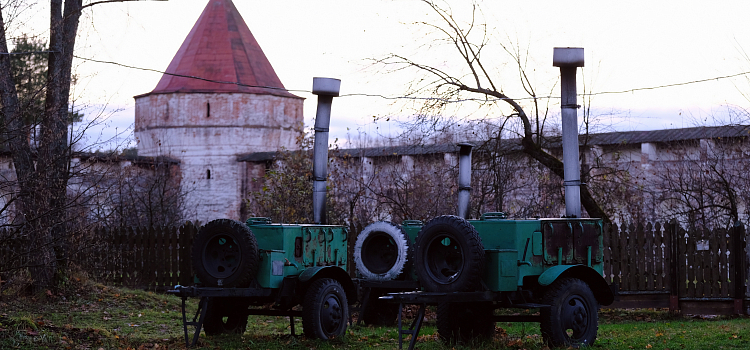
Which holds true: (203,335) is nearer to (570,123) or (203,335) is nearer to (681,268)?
(570,123)

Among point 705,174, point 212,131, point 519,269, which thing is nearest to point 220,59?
point 212,131

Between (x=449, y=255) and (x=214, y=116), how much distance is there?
142 ft

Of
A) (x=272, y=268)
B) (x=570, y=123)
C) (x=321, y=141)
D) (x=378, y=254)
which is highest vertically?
(x=570, y=123)

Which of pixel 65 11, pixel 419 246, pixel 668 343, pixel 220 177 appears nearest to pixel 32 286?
pixel 65 11

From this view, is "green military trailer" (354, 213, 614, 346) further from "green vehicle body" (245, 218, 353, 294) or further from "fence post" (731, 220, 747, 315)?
"fence post" (731, 220, 747, 315)

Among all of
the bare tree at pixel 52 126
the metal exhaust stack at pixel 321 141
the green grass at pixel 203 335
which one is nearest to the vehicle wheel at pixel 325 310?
the green grass at pixel 203 335

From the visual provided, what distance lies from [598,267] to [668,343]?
1.22m

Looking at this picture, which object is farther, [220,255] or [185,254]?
[185,254]

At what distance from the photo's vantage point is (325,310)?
406 inches

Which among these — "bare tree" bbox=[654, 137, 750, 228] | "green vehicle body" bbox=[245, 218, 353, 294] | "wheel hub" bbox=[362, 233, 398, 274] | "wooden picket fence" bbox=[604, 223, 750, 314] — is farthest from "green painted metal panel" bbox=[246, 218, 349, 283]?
"bare tree" bbox=[654, 137, 750, 228]

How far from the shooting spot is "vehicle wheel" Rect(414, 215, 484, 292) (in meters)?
8.61

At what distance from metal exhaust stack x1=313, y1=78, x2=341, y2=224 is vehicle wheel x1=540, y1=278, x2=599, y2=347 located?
481cm

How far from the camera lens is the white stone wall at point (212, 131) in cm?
4966

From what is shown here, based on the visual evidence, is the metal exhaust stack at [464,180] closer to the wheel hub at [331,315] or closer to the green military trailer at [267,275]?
the green military trailer at [267,275]
